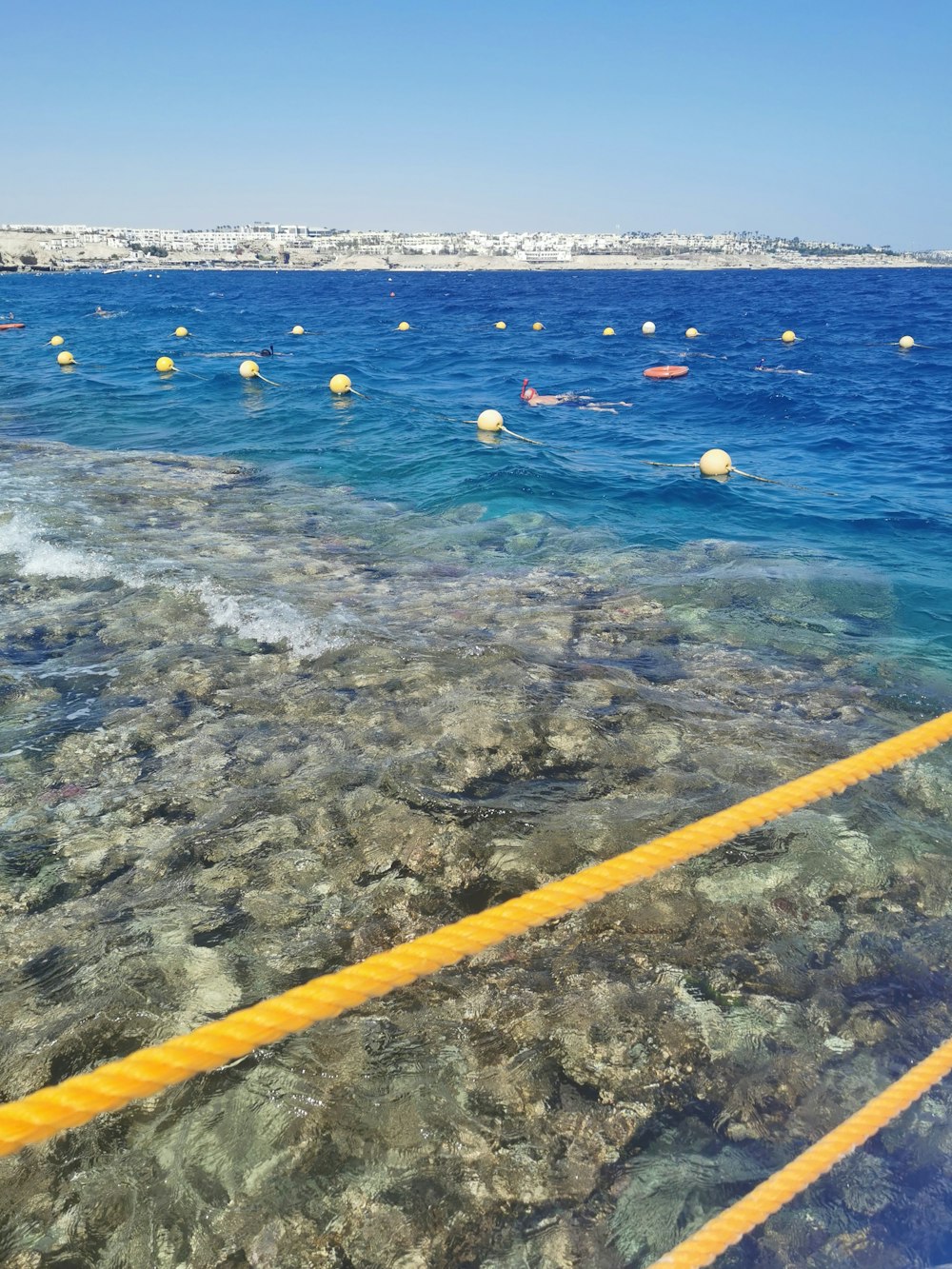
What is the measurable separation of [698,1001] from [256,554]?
8.19 m

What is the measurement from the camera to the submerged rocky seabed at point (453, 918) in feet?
9.27

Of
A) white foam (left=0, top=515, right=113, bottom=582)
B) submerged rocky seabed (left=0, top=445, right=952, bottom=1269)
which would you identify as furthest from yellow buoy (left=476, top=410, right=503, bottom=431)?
submerged rocky seabed (left=0, top=445, right=952, bottom=1269)

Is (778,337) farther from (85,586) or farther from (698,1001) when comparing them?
(698,1001)

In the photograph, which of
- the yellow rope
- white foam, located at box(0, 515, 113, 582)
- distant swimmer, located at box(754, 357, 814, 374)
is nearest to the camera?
the yellow rope

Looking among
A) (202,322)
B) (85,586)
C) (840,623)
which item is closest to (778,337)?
(202,322)

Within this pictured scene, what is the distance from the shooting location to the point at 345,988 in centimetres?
329

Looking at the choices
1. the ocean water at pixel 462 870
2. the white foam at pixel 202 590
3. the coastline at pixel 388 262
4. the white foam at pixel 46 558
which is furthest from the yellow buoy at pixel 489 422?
the coastline at pixel 388 262

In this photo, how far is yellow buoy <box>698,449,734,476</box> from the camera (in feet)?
51.0

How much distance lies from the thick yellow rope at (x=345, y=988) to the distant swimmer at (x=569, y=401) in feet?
68.1

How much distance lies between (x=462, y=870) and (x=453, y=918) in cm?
36

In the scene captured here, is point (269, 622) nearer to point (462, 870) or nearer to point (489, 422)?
point (462, 870)

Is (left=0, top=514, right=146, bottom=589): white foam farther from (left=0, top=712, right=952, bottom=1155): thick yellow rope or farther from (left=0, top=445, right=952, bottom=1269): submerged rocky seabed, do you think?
(left=0, top=712, right=952, bottom=1155): thick yellow rope

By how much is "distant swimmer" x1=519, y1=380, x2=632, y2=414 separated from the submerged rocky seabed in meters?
17.1

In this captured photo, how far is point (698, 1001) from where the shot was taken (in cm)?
362
